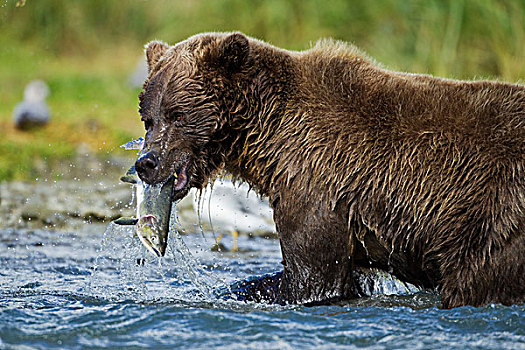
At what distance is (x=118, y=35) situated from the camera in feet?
57.2

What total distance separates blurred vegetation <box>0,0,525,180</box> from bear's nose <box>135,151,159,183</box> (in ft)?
16.2

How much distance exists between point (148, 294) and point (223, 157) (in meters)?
1.27

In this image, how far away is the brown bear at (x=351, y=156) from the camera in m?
4.49

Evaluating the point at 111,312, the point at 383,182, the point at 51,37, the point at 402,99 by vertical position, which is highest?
the point at 51,37

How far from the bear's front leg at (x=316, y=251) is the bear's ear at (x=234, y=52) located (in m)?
0.95

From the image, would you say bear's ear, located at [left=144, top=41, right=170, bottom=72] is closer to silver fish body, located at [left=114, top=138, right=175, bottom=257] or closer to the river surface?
silver fish body, located at [left=114, top=138, right=175, bottom=257]

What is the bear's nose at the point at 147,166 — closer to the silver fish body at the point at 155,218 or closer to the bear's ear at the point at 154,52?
the silver fish body at the point at 155,218

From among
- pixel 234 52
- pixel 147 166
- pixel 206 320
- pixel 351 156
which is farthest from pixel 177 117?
pixel 206 320

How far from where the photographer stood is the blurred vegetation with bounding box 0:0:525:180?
11508mm

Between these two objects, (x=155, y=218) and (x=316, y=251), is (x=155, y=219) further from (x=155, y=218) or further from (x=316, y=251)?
(x=316, y=251)

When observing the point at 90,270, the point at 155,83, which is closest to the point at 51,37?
the point at 90,270

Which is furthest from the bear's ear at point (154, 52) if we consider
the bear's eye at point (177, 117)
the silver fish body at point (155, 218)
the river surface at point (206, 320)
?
the river surface at point (206, 320)

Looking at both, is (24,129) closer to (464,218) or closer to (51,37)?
(51,37)

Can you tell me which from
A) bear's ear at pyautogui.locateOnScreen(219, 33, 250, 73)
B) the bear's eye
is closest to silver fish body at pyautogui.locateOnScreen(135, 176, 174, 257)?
the bear's eye
